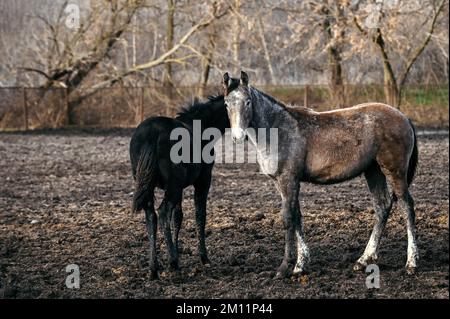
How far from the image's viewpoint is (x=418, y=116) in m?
25.4

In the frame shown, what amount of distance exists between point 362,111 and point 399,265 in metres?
1.63

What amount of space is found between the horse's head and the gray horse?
0.03 ft

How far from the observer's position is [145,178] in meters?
6.33

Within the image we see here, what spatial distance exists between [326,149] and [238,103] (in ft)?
3.46

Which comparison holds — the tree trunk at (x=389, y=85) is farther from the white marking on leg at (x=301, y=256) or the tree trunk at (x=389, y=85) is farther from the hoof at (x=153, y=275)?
the hoof at (x=153, y=275)

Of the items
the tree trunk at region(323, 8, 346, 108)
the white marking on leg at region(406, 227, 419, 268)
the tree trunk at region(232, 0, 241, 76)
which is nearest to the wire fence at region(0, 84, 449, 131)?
the tree trunk at region(323, 8, 346, 108)

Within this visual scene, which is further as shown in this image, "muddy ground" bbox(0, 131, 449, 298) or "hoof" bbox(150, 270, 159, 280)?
"hoof" bbox(150, 270, 159, 280)

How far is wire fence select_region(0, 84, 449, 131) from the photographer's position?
77.9 ft

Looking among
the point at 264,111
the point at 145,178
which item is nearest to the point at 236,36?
the point at 264,111

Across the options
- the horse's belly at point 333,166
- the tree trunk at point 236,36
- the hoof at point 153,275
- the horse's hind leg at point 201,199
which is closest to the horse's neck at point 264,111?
the horse's belly at point 333,166

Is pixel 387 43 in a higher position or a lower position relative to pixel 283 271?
higher

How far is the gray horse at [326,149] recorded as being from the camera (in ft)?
21.0

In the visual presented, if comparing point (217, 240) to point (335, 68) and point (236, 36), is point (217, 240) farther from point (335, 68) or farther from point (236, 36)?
point (335, 68)

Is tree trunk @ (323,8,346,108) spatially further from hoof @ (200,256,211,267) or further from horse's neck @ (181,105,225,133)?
hoof @ (200,256,211,267)
